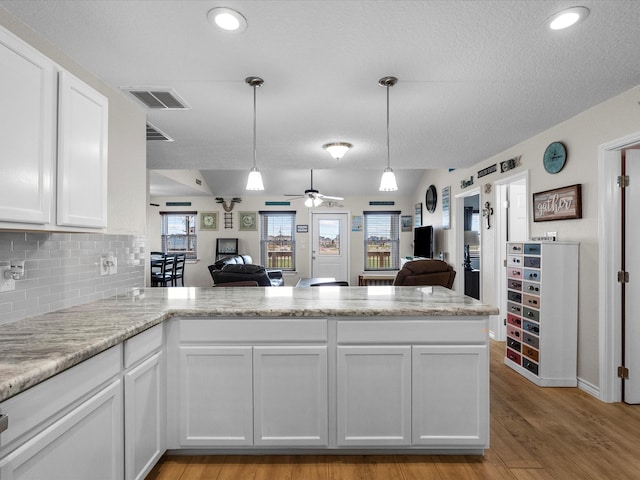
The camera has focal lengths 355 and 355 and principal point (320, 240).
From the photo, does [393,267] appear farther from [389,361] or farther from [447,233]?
[389,361]

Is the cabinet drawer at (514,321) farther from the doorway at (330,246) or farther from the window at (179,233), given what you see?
the window at (179,233)

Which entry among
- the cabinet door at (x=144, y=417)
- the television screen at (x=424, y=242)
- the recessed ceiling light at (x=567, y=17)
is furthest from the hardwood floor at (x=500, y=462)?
the television screen at (x=424, y=242)

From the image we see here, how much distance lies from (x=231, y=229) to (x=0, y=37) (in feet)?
23.9

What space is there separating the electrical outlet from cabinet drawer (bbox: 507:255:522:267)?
3.75m

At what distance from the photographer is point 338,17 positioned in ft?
5.52

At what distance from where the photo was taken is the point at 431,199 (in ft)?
22.2

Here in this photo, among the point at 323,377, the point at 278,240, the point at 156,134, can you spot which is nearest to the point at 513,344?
the point at 323,377

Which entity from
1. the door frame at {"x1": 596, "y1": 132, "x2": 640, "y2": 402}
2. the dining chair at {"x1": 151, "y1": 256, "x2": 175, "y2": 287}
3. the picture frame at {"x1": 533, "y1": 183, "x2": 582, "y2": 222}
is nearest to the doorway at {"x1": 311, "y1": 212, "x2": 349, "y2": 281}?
the dining chair at {"x1": 151, "y1": 256, "x2": 175, "y2": 287}

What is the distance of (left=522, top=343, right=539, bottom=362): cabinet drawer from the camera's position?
10.3 ft

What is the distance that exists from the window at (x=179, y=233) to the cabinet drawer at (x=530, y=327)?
716 cm

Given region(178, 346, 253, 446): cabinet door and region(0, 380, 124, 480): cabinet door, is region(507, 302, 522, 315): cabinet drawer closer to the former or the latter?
region(178, 346, 253, 446): cabinet door

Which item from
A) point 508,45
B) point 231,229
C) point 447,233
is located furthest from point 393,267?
point 508,45

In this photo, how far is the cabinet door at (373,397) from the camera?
6.41ft

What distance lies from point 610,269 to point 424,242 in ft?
12.9
